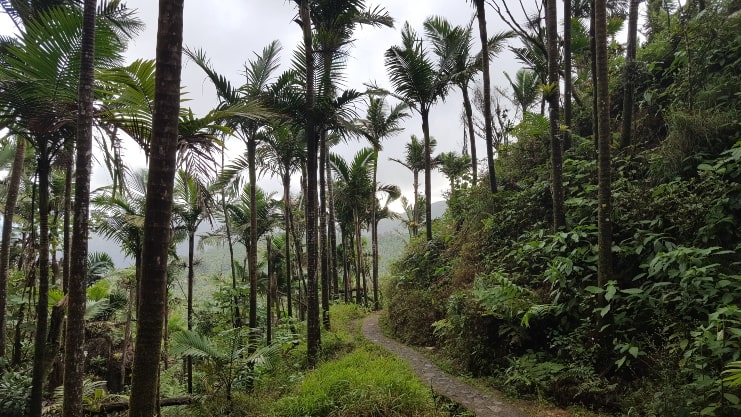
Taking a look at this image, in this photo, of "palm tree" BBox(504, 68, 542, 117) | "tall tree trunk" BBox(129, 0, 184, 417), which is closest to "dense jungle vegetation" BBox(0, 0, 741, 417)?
"tall tree trunk" BBox(129, 0, 184, 417)

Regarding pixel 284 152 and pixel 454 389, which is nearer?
pixel 454 389

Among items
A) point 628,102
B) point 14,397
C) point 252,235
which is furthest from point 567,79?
point 14,397

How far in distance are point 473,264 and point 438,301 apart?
120cm

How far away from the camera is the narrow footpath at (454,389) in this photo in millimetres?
4934

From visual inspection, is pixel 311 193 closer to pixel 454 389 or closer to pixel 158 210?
pixel 454 389

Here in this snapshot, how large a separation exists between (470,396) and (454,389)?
36cm

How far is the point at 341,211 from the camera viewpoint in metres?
20.2

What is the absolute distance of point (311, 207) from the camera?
8016 millimetres

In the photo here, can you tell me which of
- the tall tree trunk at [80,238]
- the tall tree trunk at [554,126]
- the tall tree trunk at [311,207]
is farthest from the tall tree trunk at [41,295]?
the tall tree trunk at [554,126]

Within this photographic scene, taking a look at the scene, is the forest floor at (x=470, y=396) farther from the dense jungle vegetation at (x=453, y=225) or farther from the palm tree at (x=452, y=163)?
the palm tree at (x=452, y=163)

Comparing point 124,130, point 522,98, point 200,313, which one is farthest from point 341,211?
point 124,130

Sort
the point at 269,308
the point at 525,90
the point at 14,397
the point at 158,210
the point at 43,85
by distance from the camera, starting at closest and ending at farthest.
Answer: the point at 158,210, the point at 43,85, the point at 14,397, the point at 269,308, the point at 525,90

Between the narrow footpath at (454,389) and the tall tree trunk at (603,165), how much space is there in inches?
88.6

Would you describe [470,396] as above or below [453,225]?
below
